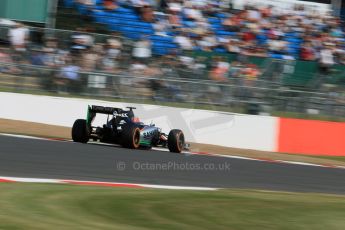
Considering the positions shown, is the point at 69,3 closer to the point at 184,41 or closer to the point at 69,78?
the point at 69,78

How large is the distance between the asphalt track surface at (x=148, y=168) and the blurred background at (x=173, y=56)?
382 centimetres

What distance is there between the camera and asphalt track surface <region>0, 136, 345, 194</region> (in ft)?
29.8

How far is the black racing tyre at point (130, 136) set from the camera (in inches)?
487

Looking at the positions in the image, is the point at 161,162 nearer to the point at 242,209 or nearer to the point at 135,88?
the point at 242,209

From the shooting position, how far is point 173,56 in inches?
680

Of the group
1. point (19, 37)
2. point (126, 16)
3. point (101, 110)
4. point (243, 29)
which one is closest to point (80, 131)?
point (101, 110)

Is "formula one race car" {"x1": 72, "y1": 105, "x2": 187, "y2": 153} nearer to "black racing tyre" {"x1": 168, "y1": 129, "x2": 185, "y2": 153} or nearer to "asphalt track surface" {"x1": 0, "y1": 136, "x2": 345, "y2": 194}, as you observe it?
"black racing tyre" {"x1": 168, "y1": 129, "x2": 185, "y2": 153}

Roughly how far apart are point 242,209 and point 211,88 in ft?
33.8

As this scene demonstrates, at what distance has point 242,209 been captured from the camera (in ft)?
21.7

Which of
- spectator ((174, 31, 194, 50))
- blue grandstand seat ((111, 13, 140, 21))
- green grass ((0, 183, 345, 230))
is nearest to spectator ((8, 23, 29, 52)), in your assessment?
blue grandstand seat ((111, 13, 140, 21))

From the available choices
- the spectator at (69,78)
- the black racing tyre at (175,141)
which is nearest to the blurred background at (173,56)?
the spectator at (69,78)

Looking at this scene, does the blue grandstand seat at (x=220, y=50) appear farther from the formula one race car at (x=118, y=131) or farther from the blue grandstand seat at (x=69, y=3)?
the formula one race car at (x=118, y=131)

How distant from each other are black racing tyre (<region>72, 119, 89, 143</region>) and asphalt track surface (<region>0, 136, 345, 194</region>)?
23 cm

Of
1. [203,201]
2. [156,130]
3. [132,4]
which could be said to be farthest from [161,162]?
[132,4]
